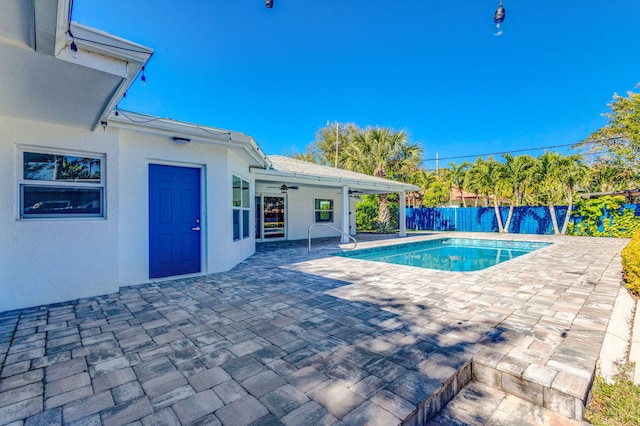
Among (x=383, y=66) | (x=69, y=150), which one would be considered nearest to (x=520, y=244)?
(x=383, y=66)

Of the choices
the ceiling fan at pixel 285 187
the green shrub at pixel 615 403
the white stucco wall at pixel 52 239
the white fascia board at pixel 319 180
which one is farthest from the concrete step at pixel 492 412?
the ceiling fan at pixel 285 187

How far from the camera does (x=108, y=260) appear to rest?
494 centimetres

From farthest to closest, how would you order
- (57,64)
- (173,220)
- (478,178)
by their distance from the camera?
(478,178) → (173,220) → (57,64)

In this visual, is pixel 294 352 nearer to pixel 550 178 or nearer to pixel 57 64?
pixel 57 64

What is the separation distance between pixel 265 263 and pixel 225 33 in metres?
8.57

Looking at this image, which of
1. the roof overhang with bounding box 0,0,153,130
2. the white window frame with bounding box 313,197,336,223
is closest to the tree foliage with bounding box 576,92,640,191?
the white window frame with bounding box 313,197,336,223

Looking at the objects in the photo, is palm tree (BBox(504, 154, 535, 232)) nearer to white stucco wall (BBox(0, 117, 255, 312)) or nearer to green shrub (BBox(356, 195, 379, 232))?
green shrub (BBox(356, 195, 379, 232))

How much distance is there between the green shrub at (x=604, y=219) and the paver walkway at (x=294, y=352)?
1218cm

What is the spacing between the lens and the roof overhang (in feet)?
7.00

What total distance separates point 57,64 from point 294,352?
354cm

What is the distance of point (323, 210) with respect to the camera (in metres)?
16.0

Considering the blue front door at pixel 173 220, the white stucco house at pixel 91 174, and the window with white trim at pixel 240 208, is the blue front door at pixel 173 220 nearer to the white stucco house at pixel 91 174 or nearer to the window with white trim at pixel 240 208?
the white stucco house at pixel 91 174

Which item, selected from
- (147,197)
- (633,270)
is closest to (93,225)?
(147,197)

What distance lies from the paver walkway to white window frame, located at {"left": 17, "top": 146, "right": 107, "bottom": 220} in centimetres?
139
